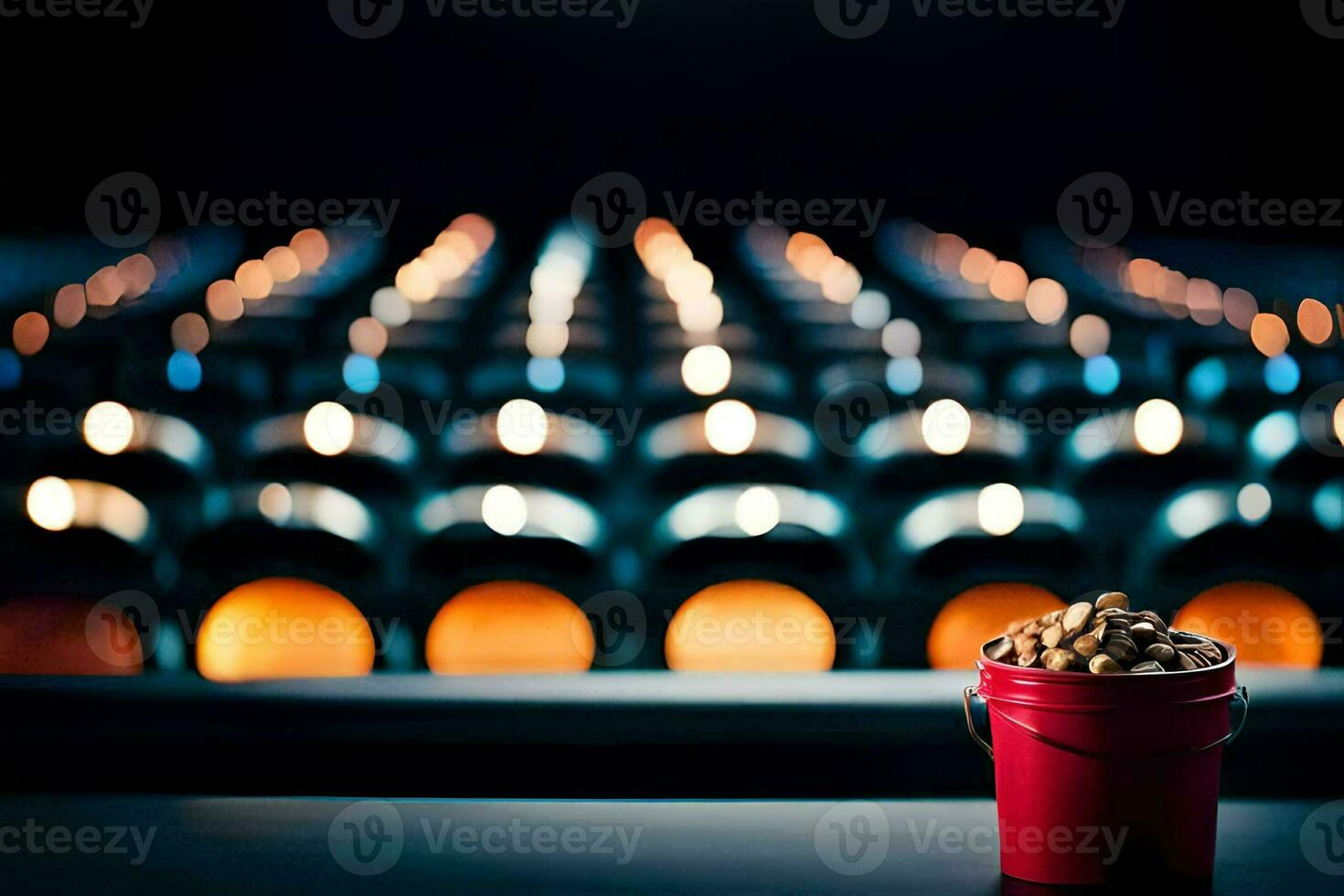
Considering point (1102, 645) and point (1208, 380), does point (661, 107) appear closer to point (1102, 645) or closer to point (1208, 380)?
point (1208, 380)

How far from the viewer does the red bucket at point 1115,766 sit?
1.04 meters

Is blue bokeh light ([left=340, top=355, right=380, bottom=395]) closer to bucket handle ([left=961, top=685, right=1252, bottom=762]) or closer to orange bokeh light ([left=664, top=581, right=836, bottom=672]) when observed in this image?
orange bokeh light ([left=664, top=581, right=836, bottom=672])

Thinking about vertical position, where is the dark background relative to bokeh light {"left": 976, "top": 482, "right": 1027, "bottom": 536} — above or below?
above

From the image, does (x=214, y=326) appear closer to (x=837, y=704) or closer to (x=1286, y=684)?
(x=837, y=704)

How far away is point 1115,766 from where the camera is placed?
1.06m

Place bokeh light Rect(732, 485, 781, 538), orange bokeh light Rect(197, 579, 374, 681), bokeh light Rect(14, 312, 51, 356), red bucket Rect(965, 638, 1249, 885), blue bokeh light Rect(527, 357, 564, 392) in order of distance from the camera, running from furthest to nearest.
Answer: bokeh light Rect(14, 312, 51, 356)
blue bokeh light Rect(527, 357, 564, 392)
bokeh light Rect(732, 485, 781, 538)
orange bokeh light Rect(197, 579, 374, 681)
red bucket Rect(965, 638, 1249, 885)

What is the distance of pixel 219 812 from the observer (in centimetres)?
140

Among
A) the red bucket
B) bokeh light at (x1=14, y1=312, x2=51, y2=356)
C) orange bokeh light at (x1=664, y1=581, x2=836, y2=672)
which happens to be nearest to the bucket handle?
the red bucket

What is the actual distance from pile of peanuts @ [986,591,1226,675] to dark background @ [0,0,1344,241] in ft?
7.59

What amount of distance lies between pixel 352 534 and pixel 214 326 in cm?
80

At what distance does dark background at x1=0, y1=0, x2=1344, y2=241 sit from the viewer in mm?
3180

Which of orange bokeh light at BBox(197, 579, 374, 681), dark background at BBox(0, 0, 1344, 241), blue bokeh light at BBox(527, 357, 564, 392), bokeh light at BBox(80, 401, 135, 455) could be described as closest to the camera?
orange bokeh light at BBox(197, 579, 374, 681)

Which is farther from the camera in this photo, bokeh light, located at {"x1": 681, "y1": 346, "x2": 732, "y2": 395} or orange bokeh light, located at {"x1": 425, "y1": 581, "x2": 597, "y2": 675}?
bokeh light, located at {"x1": 681, "y1": 346, "x2": 732, "y2": 395}

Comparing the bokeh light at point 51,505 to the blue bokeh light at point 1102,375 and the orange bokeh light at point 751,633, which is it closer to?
the orange bokeh light at point 751,633
